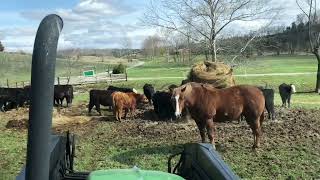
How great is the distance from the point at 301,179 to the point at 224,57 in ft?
59.5

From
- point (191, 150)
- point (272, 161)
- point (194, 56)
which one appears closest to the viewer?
point (191, 150)

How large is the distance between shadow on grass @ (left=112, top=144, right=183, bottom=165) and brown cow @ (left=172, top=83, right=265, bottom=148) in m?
0.75

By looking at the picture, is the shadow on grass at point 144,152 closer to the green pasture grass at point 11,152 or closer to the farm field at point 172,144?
the farm field at point 172,144

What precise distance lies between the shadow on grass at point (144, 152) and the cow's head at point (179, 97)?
0.89 meters

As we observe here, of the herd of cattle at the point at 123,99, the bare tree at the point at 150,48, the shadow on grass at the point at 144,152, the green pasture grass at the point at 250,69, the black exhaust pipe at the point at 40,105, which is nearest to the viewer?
the black exhaust pipe at the point at 40,105

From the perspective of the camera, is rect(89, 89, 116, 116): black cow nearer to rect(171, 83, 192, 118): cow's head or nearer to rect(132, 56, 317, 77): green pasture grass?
rect(171, 83, 192, 118): cow's head

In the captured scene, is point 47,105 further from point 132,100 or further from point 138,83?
point 138,83

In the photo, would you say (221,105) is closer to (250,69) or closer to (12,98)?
(12,98)

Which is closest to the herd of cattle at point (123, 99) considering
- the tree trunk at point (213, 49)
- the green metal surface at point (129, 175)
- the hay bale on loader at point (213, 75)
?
the hay bale on loader at point (213, 75)

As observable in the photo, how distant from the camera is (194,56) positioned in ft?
92.8

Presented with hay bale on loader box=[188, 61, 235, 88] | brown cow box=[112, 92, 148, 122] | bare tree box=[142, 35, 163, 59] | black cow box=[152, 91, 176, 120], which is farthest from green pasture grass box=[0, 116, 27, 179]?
bare tree box=[142, 35, 163, 59]

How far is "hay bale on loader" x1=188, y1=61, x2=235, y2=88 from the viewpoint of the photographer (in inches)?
647

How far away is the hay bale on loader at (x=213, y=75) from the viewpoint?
16.4 metres

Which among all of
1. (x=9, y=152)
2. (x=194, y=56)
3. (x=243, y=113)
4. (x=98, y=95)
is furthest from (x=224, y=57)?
(x=9, y=152)
